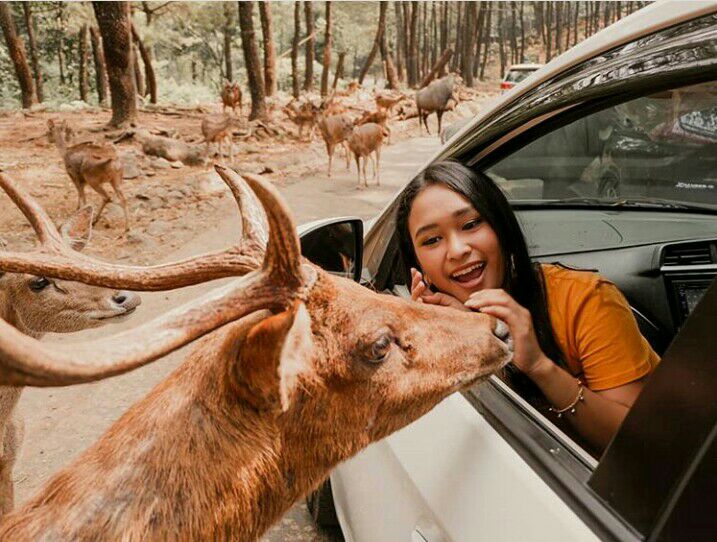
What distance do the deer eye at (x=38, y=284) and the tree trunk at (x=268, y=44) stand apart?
18.2 meters

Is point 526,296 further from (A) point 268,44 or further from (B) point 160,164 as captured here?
(A) point 268,44

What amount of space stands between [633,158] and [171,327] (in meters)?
3.35

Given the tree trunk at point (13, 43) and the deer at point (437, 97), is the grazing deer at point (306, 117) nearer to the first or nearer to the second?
the deer at point (437, 97)

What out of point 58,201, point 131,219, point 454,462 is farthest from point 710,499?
point 58,201

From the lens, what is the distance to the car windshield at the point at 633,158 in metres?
2.61

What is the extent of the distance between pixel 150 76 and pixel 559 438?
27374 millimetres

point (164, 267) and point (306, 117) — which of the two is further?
point (306, 117)

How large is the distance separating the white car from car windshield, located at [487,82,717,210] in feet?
0.05

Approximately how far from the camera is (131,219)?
30.3 feet

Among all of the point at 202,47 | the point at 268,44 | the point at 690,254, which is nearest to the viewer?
the point at 690,254

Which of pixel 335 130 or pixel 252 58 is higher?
pixel 252 58

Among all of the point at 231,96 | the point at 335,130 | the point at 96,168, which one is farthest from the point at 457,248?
the point at 231,96

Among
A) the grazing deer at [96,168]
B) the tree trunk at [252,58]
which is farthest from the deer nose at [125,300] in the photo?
the tree trunk at [252,58]

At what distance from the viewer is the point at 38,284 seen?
3555 mm
